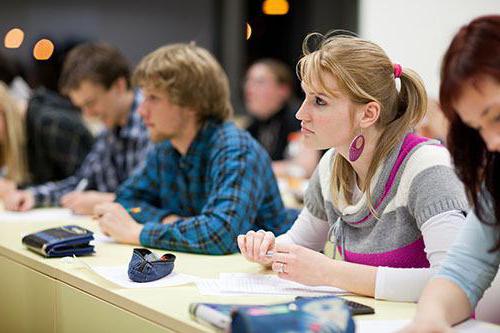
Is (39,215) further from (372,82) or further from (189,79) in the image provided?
(372,82)

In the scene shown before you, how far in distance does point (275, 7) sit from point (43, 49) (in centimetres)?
195

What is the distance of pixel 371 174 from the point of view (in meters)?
1.85

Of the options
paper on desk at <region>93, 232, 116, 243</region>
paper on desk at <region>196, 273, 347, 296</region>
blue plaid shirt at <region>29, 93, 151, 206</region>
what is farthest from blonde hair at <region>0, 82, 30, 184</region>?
paper on desk at <region>196, 273, 347, 296</region>

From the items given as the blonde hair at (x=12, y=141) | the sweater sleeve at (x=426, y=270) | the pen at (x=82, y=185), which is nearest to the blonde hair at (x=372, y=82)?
the sweater sleeve at (x=426, y=270)

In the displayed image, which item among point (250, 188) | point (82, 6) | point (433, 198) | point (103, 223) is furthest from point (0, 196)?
point (433, 198)

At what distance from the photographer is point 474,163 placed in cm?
150

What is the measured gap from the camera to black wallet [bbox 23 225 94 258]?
217 centimetres

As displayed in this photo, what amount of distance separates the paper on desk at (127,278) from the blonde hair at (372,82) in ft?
1.65

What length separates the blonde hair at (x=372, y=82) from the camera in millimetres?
1799

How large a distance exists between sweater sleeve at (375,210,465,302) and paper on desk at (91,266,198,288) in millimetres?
491

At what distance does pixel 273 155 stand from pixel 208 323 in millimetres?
4002

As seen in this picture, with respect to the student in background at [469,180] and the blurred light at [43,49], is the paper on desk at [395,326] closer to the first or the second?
the student in background at [469,180]

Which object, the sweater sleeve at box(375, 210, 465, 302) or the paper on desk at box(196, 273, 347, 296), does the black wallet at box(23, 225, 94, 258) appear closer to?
the paper on desk at box(196, 273, 347, 296)

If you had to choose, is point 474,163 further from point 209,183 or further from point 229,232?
point 209,183
